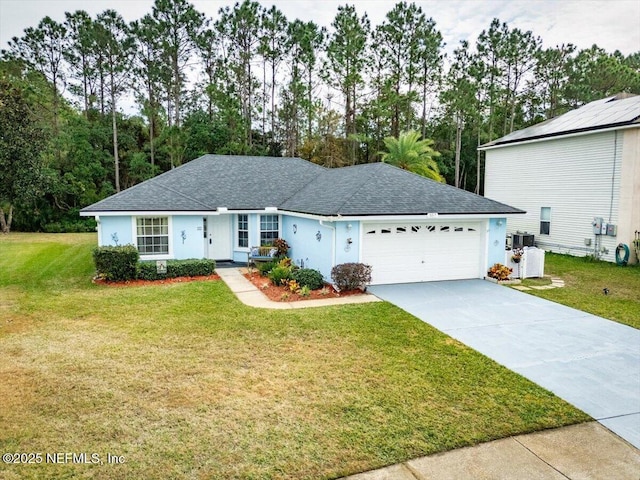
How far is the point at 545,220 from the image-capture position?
20531 millimetres

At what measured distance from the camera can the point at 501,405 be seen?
18.4ft

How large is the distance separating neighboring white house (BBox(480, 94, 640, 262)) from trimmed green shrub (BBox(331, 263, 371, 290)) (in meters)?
11.8

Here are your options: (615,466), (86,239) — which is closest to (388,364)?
(615,466)

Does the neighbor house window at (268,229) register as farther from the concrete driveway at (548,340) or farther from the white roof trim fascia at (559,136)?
the white roof trim fascia at (559,136)

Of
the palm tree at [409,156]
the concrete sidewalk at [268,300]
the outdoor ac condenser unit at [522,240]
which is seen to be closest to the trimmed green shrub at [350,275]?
the concrete sidewalk at [268,300]

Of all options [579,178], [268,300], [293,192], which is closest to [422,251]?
[268,300]

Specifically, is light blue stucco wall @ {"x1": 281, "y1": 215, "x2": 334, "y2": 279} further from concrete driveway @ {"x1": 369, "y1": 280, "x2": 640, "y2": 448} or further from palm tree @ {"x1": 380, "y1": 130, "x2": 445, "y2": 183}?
palm tree @ {"x1": 380, "y1": 130, "x2": 445, "y2": 183}

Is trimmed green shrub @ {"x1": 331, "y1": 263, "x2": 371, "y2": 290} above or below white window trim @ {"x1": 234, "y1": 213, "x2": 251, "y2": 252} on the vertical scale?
below

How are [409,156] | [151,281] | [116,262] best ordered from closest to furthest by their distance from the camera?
1. [116,262]
2. [151,281]
3. [409,156]

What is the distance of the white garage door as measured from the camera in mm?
12594

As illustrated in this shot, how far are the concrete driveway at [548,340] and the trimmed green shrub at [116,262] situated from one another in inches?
298

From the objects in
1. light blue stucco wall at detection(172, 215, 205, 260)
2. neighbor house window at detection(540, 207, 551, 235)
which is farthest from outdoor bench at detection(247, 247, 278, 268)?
neighbor house window at detection(540, 207, 551, 235)

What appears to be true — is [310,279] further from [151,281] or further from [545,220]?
[545,220]

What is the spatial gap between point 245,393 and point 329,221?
678 centimetres
